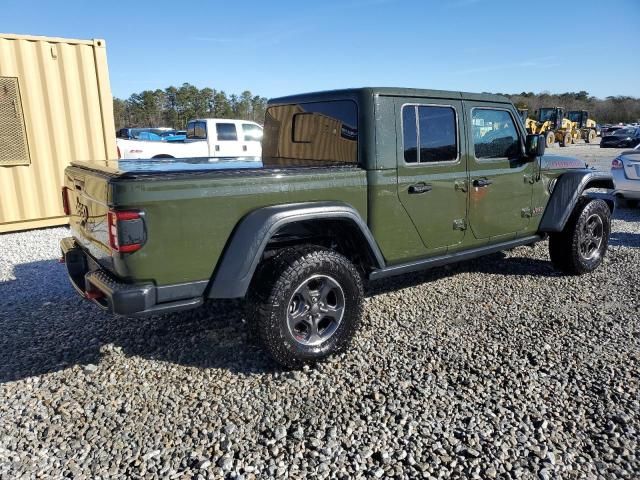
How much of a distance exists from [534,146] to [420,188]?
155cm

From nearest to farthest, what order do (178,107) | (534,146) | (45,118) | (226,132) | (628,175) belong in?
(534,146) → (45,118) → (628,175) → (226,132) → (178,107)

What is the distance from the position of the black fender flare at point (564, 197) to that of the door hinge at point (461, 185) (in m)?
1.39

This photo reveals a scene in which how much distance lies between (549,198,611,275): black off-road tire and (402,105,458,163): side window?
6.40ft

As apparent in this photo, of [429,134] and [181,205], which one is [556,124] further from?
[181,205]

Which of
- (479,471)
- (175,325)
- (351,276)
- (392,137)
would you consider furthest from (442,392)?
(175,325)

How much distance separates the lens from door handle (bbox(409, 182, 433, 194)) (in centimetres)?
364

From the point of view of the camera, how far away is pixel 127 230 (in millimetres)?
2566

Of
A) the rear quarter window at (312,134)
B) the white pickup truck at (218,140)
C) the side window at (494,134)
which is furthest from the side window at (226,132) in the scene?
the side window at (494,134)

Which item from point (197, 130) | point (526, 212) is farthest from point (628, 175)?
point (197, 130)

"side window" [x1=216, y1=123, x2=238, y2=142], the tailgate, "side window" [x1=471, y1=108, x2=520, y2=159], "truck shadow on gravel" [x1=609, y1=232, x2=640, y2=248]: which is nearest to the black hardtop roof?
"side window" [x1=471, y1=108, x2=520, y2=159]

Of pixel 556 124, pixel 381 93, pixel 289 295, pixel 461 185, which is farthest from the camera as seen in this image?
pixel 556 124

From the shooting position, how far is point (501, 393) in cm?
292

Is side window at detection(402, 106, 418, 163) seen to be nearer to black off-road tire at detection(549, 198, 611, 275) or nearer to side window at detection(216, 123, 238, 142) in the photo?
black off-road tire at detection(549, 198, 611, 275)

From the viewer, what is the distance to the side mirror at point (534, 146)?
4453 mm
